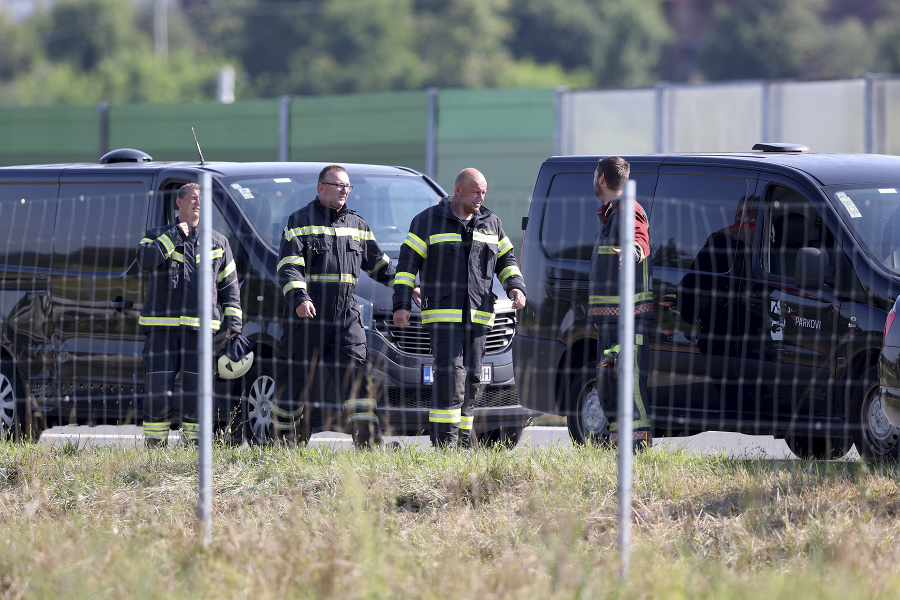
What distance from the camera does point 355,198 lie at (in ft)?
26.9

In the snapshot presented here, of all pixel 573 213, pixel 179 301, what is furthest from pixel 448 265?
pixel 179 301

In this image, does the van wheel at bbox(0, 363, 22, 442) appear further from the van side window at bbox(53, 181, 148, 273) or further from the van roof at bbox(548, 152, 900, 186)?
the van roof at bbox(548, 152, 900, 186)

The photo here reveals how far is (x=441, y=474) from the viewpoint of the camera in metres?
6.51

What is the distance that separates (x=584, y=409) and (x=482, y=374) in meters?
0.80

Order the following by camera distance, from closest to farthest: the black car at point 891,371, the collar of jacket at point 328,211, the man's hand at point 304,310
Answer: the black car at point 891,371 → the man's hand at point 304,310 → the collar of jacket at point 328,211

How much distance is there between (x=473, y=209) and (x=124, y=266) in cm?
255

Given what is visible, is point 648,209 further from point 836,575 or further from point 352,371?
point 836,575

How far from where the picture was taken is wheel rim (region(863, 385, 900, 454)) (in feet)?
23.4

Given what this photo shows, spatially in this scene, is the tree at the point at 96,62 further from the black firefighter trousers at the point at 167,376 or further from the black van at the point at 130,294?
the black firefighter trousers at the point at 167,376

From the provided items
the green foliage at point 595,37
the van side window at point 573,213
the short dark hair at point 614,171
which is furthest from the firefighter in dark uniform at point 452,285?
the green foliage at point 595,37

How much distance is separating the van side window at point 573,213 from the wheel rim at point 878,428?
74.7 inches

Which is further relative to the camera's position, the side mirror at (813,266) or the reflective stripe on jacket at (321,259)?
the reflective stripe on jacket at (321,259)

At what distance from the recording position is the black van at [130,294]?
815 centimetres

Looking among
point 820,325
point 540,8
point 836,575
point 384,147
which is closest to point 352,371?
point 820,325
